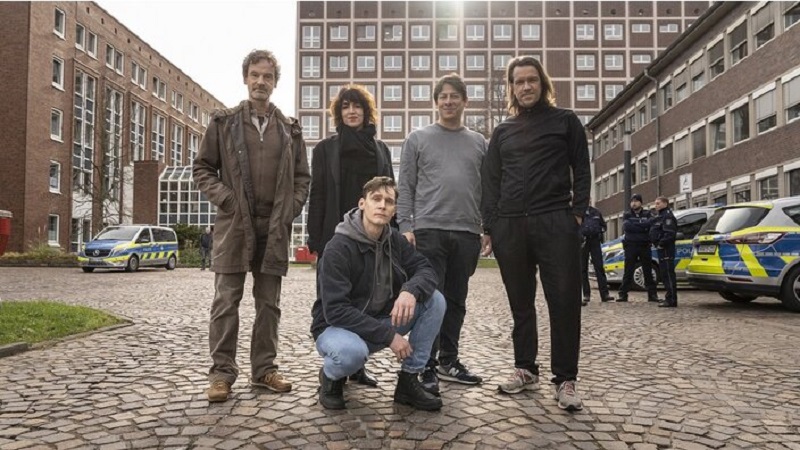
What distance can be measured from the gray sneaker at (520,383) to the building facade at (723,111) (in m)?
13.0

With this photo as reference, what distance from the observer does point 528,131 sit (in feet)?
13.8

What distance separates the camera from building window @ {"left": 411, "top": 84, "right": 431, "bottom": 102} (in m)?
64.3

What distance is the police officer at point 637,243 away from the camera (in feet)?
36.5

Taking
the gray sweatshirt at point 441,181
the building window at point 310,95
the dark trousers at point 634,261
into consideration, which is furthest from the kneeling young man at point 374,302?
the building window at point 310,95

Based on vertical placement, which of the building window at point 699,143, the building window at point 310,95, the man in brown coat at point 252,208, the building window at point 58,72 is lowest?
the man in brown coat at point 252,208

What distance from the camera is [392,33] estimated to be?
64750mm

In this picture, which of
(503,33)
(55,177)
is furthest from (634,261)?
(503,33)

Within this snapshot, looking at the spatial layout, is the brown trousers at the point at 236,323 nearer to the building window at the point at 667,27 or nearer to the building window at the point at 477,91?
the building window at the point at 477,91

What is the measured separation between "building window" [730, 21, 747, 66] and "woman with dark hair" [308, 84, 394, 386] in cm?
2398

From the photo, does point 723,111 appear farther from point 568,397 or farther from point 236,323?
point 236,323

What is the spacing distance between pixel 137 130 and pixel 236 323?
149 ft

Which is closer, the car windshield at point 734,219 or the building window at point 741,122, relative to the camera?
the car windshield at point 734,219

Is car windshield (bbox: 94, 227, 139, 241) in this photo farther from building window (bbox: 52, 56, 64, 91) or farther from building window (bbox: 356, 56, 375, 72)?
building window (bbox: 356, 56, 375, 72)

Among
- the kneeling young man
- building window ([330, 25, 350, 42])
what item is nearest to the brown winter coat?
the kneeling young man
